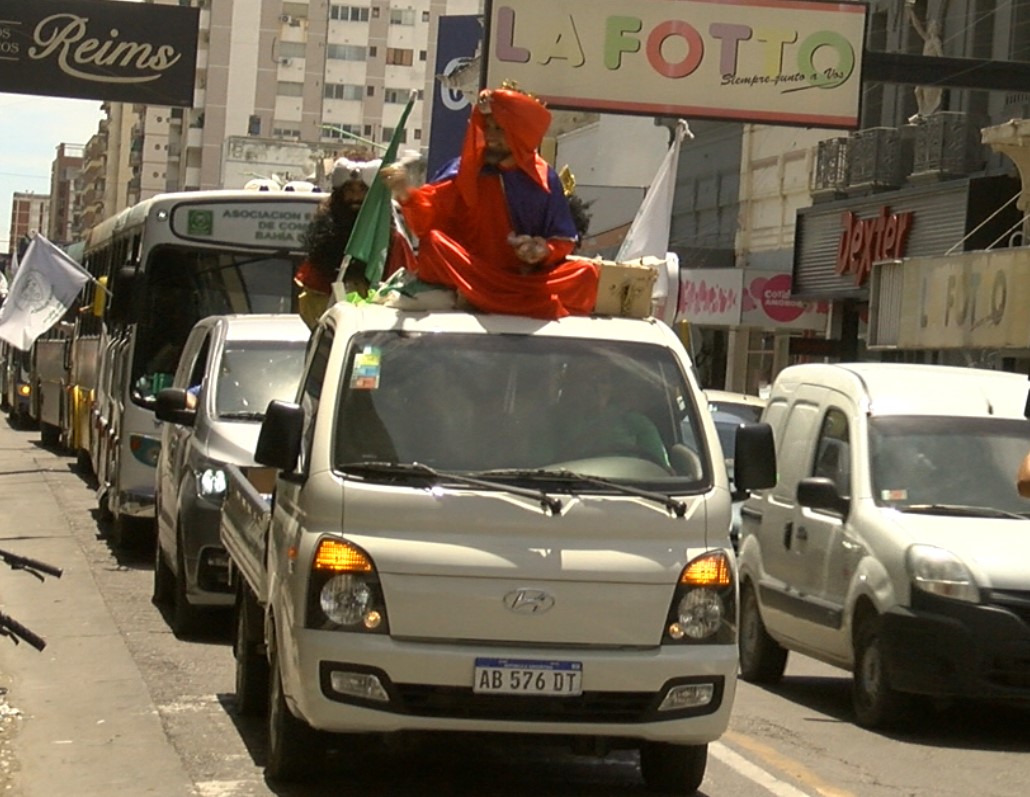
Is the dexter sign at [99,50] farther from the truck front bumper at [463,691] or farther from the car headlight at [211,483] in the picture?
the truck front bumper at [463,691]

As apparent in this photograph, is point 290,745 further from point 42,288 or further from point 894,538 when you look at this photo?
point 42,288

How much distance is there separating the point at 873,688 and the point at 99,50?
19.1 m

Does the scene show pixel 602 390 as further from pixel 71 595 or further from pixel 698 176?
pixel 698 176

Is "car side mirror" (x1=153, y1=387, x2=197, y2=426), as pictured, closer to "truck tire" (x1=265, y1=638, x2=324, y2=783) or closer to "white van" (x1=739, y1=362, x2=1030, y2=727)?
"white van" (x1=739, y1=362, x2=1030, y2=727)

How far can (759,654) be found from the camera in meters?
13.3

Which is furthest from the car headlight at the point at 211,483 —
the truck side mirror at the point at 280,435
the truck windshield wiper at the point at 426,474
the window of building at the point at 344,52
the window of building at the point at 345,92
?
the window of building at the point at 344,52

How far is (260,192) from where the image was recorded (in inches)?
738

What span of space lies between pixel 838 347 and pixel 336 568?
1010 inches

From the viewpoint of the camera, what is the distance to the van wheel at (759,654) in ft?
43.5

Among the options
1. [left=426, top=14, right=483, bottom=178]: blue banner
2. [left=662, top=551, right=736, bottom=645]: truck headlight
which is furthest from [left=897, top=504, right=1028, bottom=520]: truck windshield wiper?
[left=426, top=14, right=483, bottom=178]: blue banner

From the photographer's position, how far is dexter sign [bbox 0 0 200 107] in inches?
1082

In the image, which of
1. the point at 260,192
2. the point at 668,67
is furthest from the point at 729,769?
the point at 668,67

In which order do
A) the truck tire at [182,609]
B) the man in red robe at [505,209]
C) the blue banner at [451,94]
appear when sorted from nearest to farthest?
the man in red robe at [505,209]
the truck tire at [182,609]
the blue banner at [451,94]

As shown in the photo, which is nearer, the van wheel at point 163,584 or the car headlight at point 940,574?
the car headlight at point 940,574
